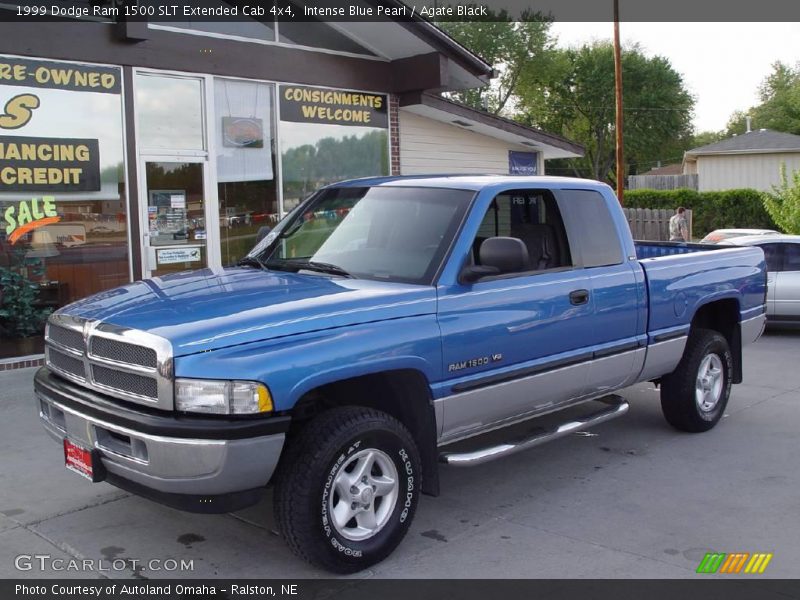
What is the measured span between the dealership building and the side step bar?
597cm

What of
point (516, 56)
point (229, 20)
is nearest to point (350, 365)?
point (229, 20)

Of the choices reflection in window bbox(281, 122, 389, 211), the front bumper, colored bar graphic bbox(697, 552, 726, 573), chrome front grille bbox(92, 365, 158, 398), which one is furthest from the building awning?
the front bumper

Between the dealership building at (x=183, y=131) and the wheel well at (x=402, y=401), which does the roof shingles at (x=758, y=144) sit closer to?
the dealership building at (x=183, y=131)

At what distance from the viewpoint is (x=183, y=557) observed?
14.9ft

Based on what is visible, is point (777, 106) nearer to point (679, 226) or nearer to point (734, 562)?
point (679, 226)

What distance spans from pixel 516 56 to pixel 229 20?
53182 millimetres

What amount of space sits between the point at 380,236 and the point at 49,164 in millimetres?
5522

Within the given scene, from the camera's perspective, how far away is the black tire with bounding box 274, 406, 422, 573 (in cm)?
407

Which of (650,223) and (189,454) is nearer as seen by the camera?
(189,454)

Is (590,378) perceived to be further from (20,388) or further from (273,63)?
(273,63)

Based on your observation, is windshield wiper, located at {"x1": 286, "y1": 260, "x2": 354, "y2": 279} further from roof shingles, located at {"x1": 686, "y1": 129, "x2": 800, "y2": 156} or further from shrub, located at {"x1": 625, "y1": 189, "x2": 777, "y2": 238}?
roof shingles, located at {"x1": 686, "y1": 129, "x2": 800, "y2": 156}

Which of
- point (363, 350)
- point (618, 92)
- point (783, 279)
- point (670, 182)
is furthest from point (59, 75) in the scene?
point (670, 182)

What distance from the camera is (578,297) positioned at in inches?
218

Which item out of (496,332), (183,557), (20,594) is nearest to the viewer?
(20,594)
